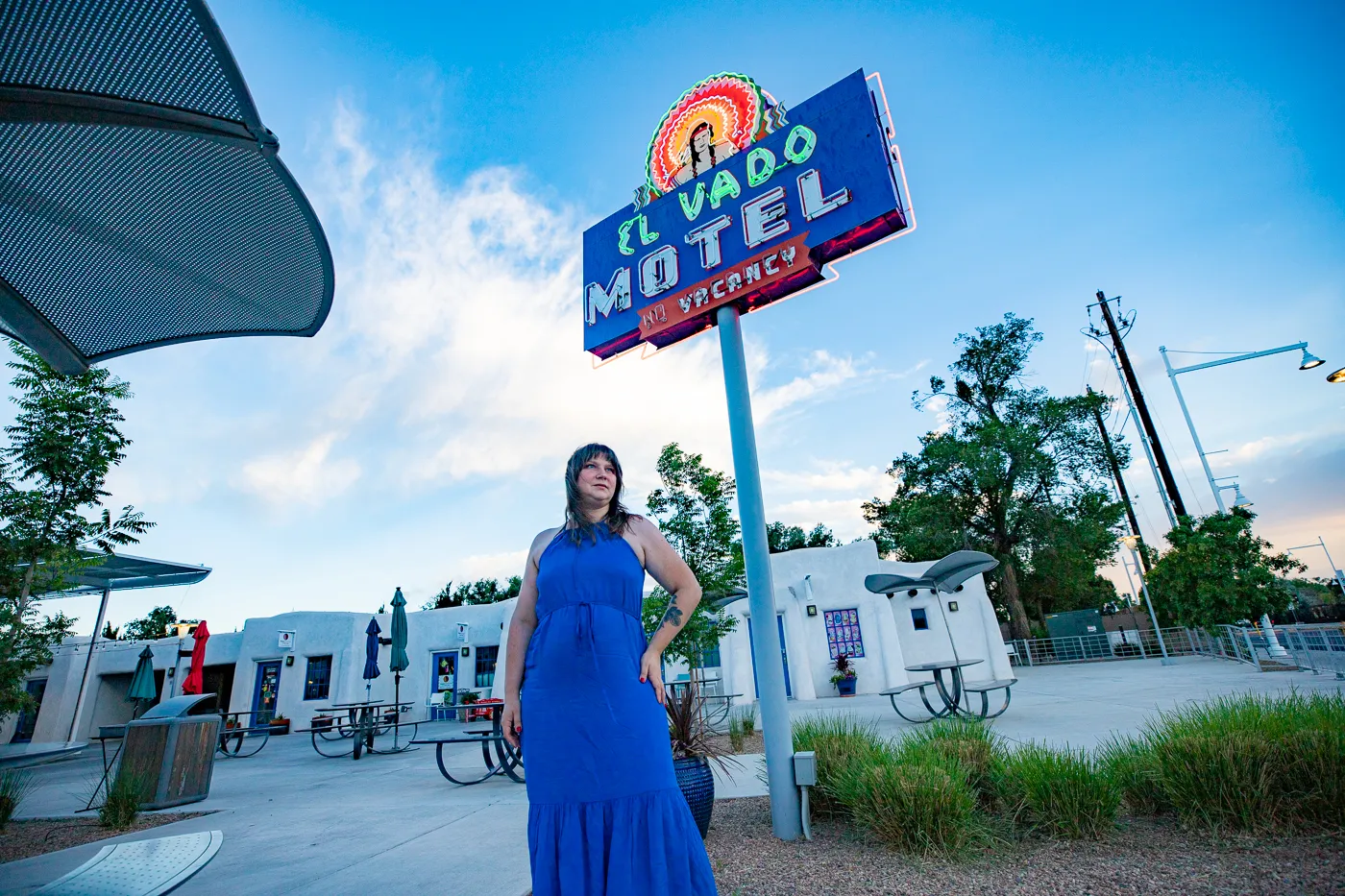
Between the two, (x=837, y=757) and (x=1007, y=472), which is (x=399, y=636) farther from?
(x=1007, y=472)

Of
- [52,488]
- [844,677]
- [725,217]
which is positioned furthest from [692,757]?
[844,677]

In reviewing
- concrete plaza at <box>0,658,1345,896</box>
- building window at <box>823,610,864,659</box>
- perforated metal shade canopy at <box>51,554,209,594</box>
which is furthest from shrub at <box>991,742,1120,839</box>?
perforated metal shade canopy at <box>51,554,209,594</box>

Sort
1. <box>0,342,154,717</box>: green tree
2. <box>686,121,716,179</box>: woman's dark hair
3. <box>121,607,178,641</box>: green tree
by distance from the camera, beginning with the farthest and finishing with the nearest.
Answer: <box>121,607,178,641</box>: green tree → <box>0,342,154,717</box>: green tree → <box>686,121,716,179</box>: woman's dark hair

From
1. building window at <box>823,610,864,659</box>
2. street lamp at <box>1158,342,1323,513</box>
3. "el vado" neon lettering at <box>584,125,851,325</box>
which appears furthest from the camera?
street lamp at <box>1158,342,1323,513</box>

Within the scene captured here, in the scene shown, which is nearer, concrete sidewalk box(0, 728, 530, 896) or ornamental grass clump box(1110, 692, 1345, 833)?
ornamental grass clump box(1110, 692, 1345, 833)

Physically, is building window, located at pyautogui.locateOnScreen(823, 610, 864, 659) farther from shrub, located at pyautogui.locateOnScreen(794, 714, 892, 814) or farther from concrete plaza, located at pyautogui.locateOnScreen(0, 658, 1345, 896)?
shrub, located at pyautogui.locateOnScreen(794, 714, 892, 814)

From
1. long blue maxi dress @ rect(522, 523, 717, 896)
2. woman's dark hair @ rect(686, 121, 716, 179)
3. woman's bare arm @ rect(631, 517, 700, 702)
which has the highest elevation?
woman's dark hair @ rect(686, 121, 716, 179)

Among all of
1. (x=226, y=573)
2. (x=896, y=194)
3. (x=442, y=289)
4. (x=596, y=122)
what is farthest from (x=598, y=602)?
(x=226, y=573)

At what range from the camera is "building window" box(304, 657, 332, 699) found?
57.3ft

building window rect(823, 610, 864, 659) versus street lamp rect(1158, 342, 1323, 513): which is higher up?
street lamp rect(1158, 342, 1323, 513)

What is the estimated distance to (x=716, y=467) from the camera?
823 centimetres

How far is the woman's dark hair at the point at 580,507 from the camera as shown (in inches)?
80.5

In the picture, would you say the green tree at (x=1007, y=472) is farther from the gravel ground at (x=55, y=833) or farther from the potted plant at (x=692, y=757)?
the gravel ground at (x=55, y=833)

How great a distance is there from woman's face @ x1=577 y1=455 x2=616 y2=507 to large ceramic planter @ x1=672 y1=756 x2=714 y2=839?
1861mm
